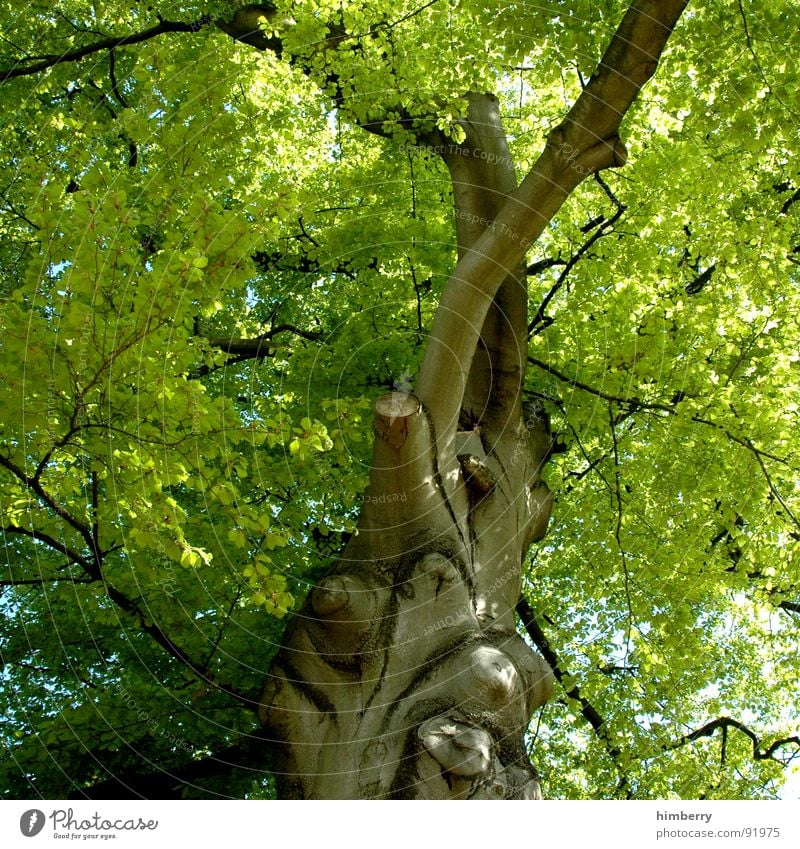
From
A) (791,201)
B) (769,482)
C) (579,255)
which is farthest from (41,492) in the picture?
(791,201)

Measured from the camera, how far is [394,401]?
20.4ft

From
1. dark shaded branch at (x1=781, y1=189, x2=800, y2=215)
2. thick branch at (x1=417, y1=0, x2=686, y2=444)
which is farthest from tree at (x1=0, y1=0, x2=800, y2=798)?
dark shaded branch at (x1=781, y1=189, x2=800, y2=215)

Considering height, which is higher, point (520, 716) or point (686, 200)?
point (686, 200)

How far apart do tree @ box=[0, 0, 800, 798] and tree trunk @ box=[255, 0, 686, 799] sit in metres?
0.03

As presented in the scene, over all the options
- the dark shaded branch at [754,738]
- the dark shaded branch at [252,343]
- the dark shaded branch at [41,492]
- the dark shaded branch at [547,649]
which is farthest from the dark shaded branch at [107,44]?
the dark shaded branch at [754,738]

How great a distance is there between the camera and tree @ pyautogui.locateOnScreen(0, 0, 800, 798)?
5477mm

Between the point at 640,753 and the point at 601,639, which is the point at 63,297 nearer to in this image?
the point at 640,753

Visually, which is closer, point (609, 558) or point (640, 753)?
point (640, 753)

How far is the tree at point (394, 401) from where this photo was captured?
18.0ft

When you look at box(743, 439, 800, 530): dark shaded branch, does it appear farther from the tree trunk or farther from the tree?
the tree trunk

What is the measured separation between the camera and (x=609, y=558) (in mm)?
8719

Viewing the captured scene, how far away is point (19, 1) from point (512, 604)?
25.1ft

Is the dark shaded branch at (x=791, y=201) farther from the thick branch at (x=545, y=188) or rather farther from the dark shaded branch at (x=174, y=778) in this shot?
the dark shaded branch at (x=174, y=778)
